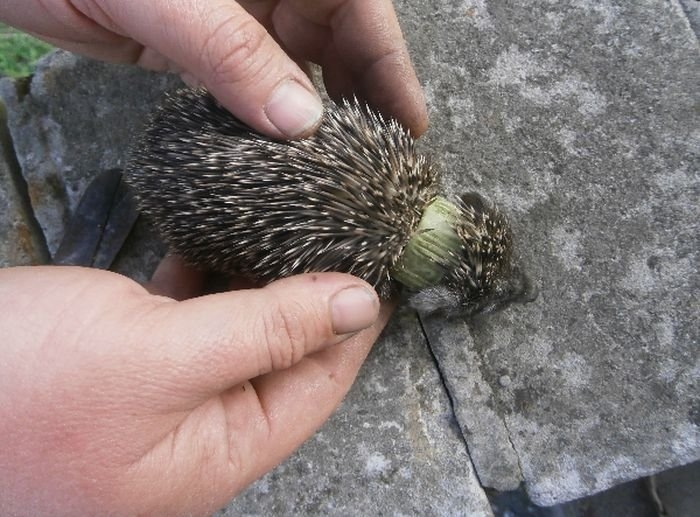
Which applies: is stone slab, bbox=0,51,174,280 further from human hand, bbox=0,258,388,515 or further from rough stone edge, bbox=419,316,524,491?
rough stone edge, bbox=419,316,524,491

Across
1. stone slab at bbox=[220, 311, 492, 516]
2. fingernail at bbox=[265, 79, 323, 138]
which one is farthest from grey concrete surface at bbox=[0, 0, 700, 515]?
fingernail at bbox=[265, 79, 323, 138]

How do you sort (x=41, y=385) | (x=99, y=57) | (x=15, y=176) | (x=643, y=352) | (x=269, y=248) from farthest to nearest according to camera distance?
(x=15, y=176) → (x=99, y=57) → (x=643, y=352) → (x=269, y=248) → (x=41, y=385)

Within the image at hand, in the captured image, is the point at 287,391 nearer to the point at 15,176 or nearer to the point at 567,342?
the point at 567,342

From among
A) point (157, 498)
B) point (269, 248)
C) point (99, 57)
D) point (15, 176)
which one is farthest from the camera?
Answer: point (15, 176)

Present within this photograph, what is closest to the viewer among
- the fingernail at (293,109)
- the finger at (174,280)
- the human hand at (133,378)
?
the human hand at (133,378)

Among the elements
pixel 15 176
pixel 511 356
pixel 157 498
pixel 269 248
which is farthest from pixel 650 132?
pixel 15 176

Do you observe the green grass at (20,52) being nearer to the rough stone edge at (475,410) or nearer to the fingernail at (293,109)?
the fingernail at (293,109)

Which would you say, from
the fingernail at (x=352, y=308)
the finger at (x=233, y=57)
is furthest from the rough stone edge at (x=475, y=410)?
the finger at (x=233, y=57)
